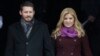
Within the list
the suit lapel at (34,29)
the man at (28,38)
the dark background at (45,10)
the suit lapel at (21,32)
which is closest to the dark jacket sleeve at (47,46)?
the man at (28,38)

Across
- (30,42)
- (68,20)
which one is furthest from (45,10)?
(30,42)

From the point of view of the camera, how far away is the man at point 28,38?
7.66 meters

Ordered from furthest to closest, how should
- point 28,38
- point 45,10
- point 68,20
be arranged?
1. point 45,10
2. point 68,20
3. point 28,38

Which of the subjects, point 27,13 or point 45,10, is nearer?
point 27,13

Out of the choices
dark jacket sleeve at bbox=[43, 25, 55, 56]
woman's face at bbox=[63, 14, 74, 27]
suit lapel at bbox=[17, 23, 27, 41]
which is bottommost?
dark jacket sleeve at bbox=[43, 25, 55, 56]

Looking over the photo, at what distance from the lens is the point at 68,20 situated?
796 cm

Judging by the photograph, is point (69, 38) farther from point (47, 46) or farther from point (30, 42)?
point (30, 42)

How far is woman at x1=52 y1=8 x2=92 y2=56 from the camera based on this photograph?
7.92 metres

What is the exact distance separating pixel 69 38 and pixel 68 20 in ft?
0.91

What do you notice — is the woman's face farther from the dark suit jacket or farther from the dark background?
the dark background

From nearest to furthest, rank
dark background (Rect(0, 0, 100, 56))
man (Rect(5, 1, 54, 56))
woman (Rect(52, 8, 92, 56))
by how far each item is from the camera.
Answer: man (Rect(5, 1, 54, 56))
woman (Rect(52, 8, 92, 56))
dark background (Rect(0, 0, 100, 56))

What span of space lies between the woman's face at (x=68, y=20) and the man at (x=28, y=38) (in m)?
0.40

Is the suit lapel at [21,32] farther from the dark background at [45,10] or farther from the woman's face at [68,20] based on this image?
the dark background at [45,10]

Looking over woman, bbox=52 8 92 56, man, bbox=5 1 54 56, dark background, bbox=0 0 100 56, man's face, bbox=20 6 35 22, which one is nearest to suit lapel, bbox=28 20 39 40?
man, bbox=5 1 54 56
